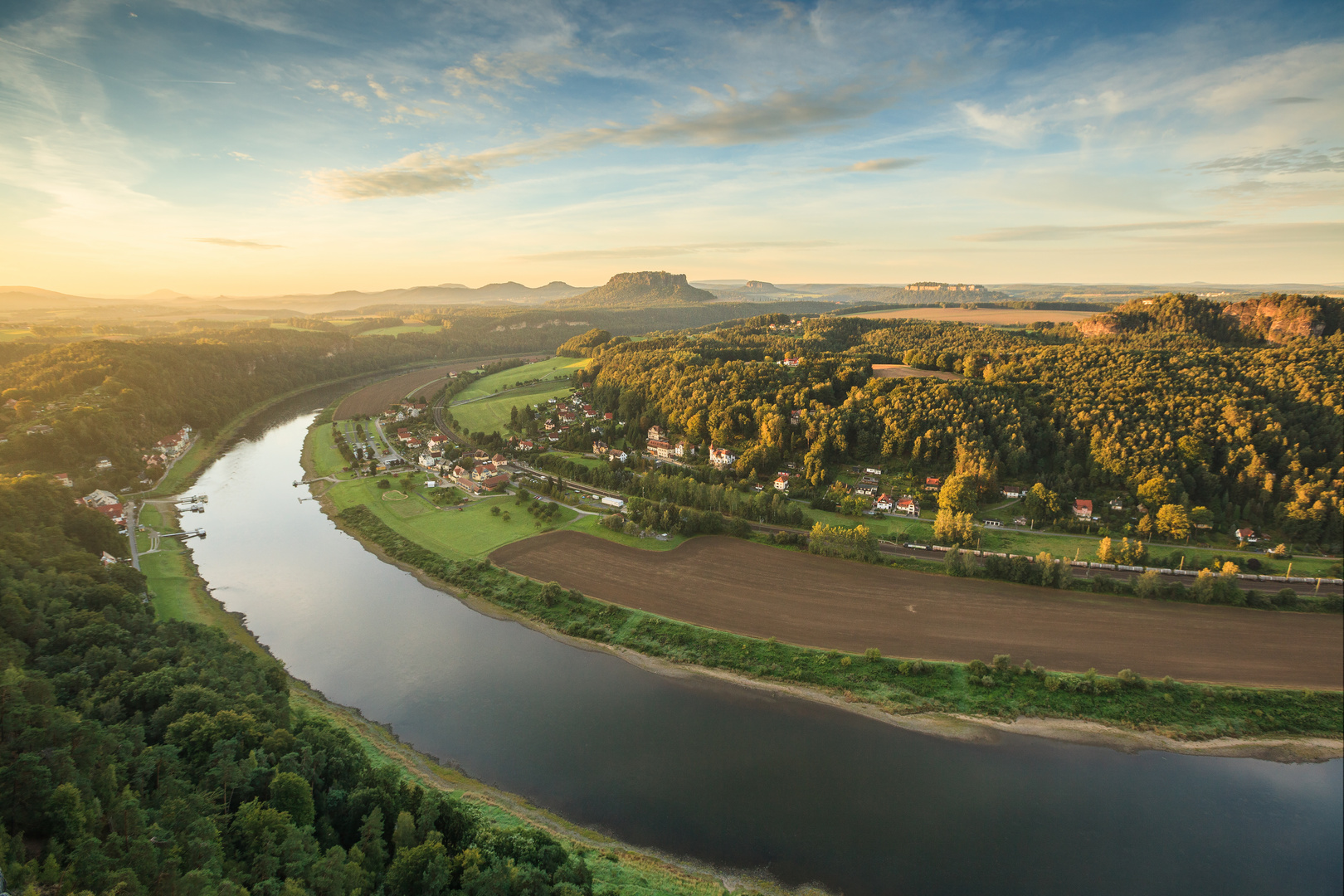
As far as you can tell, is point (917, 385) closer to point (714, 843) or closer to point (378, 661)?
point (714, 843)

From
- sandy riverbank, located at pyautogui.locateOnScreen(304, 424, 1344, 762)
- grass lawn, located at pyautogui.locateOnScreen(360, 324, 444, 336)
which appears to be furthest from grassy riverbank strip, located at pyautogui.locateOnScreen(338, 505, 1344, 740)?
grass lawn, located at pyautogui.locateOnScreen(360, 324, 444, 336)

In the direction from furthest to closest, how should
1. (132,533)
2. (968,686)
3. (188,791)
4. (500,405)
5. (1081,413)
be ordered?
(500,405), (1081,413), (132,533), (968,686), (188,791)

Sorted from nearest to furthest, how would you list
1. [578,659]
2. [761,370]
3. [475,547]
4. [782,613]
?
[578,659]
[782,613]
[475,547]
[761,370]

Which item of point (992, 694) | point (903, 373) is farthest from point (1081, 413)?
point (992, 694)

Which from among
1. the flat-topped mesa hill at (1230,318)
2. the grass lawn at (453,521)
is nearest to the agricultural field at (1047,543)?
the grass lawn at (453,521)

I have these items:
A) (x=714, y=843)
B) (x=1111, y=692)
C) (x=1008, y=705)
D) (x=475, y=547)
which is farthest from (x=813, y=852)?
(x=475, y=547)

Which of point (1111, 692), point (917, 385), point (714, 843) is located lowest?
point (714, 843)

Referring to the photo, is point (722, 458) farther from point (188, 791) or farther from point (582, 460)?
point (188, 791)

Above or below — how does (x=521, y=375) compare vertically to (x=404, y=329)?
below
